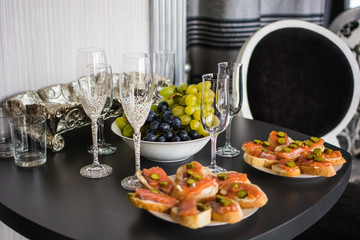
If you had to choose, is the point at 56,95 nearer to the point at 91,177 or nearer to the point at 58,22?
the point at 58,22

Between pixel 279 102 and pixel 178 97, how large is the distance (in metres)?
0.88

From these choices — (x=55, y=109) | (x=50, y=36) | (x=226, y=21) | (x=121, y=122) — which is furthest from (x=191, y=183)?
(x=226, y=21)

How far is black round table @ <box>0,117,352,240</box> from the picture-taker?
85 centimetres

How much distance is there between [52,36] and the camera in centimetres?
164

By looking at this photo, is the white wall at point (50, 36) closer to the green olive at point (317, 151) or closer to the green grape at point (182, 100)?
the green grape at point (182, 100)

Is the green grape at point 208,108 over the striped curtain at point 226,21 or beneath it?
beneath

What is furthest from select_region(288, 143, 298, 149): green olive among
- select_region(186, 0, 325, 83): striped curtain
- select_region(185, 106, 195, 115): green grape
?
select_region(186, 0, 325, 83): striped curtain

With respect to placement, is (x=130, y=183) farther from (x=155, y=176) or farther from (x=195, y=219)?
(x=195, y=219)

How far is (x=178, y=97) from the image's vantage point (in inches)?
50.6

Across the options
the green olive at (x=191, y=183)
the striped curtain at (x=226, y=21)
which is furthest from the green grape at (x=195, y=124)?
the striped curtain at (x=226, y=21)

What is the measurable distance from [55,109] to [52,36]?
43 cm

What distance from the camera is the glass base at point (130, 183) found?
1.04 m

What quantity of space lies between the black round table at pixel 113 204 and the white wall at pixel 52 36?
43cm

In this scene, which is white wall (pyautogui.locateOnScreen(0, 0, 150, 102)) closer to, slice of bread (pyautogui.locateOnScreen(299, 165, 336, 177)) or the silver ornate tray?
the silver ornate tray
